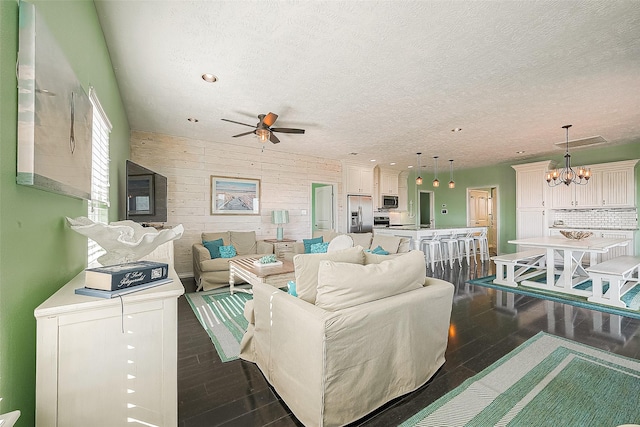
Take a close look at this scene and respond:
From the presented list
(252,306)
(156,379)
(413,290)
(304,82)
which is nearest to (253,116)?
(304,82)

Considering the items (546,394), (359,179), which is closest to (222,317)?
(546,394)

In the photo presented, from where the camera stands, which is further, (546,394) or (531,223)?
(531,223)

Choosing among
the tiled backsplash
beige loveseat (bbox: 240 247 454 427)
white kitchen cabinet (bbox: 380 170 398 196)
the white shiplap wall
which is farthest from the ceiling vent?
beige loveseat (bbox: 240 247 454 427)

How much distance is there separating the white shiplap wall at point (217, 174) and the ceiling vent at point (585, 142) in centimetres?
513

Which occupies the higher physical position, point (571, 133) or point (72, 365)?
point (571, 133)

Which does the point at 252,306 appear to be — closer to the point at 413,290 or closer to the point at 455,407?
the point at 413,290

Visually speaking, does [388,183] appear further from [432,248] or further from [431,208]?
[432,248]

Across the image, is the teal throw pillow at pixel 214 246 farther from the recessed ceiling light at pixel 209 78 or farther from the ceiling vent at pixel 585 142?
the ceiling vent at pixel 585 142

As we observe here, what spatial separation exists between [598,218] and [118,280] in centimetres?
869

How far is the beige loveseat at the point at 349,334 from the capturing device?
148cm

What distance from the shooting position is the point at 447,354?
2.37m

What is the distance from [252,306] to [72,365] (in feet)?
4.40

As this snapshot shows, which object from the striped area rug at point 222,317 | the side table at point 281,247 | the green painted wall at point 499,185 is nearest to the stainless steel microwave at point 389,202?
the green painted wall at point 499,185

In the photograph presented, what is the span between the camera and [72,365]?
0.97 metres
